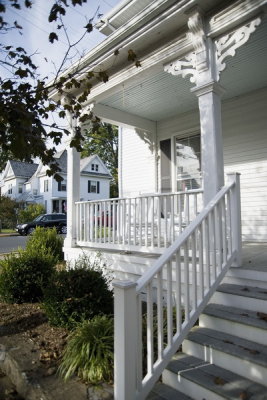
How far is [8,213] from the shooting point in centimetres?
2966

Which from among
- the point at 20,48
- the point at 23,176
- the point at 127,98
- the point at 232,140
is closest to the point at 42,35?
the point at 20,48

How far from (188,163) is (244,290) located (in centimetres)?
442

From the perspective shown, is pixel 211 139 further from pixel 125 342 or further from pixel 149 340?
pixel 125 342

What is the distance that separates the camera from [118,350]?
220 cm

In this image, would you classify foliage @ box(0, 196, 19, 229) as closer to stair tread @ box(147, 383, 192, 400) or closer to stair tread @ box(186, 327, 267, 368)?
stair tread @ box(186, 327, 267, 368)

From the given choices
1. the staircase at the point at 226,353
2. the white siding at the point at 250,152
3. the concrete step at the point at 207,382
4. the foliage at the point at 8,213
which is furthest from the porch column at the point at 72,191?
the foliage at the point at 8,213

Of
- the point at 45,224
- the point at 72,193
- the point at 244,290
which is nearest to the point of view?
the point at 244,290

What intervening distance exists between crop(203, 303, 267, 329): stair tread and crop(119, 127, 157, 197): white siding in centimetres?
499

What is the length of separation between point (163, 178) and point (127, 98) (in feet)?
7.17

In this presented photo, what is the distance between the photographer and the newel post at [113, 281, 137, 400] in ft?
7.11

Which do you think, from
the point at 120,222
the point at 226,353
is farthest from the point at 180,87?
the point at 226,353

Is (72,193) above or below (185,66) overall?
below

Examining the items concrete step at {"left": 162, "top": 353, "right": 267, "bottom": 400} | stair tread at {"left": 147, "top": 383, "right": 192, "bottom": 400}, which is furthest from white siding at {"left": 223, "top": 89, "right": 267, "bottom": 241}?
stair tread at {"left": 147, "top": 383, "right": 192, "bottom": 400}

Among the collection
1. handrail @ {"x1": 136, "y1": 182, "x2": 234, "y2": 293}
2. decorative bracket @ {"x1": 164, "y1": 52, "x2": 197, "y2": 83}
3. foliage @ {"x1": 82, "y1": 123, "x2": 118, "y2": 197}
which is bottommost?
handrail @ {"x1": 136, "y1": 182, "x2": 234, "y2": 293}
